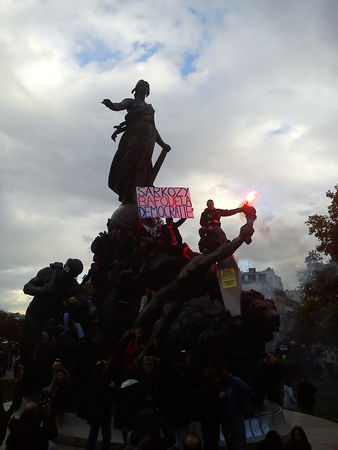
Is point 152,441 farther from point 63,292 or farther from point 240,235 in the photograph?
point 63,292

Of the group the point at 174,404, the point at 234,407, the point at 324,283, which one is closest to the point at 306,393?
the point at 234,407

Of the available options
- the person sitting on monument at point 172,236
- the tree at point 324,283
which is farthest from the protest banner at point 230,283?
the tree at point 324,283

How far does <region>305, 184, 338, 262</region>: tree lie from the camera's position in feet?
87.2

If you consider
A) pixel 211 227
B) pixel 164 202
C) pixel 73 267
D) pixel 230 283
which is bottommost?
pixel 230 283

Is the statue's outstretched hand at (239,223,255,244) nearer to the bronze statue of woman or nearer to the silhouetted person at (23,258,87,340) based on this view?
the silhouetted person at (23,258,87,340)

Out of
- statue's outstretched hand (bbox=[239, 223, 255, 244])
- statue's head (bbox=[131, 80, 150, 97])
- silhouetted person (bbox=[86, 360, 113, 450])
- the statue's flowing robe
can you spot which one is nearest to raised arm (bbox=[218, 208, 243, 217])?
statue's outstretched hand (bbox=[239, 223, 255, 244])

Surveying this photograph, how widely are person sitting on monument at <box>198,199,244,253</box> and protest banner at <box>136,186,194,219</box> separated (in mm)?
3543

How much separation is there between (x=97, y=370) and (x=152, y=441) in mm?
3017

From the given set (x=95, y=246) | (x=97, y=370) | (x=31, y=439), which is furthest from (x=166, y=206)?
(x=31, y=439)

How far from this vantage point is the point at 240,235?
1034cm

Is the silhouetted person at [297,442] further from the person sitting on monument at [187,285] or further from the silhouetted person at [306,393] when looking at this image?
the silhouetted person at [306,393]

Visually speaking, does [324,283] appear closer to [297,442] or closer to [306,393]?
[306,393]

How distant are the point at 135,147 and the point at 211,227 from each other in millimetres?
6443

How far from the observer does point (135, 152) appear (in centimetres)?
1662
